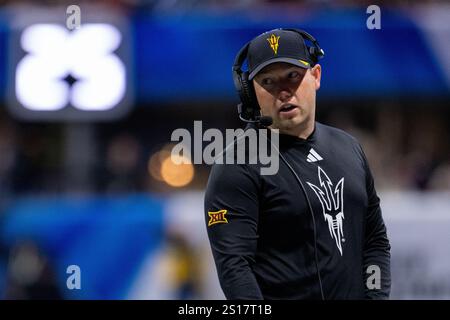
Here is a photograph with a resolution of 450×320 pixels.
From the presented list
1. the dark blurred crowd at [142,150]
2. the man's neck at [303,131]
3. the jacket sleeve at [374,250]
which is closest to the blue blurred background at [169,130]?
A: the dark blurred crowd at [142,150]

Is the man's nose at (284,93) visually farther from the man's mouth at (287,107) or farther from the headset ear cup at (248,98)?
A: the headset ear cup at (248,98)

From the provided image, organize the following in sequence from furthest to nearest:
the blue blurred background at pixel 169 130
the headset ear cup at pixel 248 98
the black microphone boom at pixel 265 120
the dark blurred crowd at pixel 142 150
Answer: the dark blurred crowd at pixel 142 150 < the blue blurred background at pixel 169 130 < the headset ear cup at pixel 248 98 < the black microphone boom at pixel 265 120

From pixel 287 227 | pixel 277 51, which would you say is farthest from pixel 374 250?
pixel 277 51

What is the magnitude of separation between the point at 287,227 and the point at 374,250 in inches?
18.1

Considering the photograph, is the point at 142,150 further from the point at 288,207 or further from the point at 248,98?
the point at 288,207

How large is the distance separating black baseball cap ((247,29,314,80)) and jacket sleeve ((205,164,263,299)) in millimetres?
369

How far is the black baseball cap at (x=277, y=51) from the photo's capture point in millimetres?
3496

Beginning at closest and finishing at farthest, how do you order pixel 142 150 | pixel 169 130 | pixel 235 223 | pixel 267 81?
pixel 235 223, pixel 267 81, pixel 142 150, pixel 169 130

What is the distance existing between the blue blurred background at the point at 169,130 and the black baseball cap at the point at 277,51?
18.0 feet

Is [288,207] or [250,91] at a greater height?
[250,91]

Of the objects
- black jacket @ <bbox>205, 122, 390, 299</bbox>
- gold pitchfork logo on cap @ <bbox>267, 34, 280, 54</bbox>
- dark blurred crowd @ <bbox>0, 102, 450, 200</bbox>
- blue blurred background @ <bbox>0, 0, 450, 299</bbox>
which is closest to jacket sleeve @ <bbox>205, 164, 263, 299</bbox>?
black jacket @ <bbox>205, 122, 390, 299</bbox>

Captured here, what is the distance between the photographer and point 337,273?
3.57m

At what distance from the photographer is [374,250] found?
3779 mm
